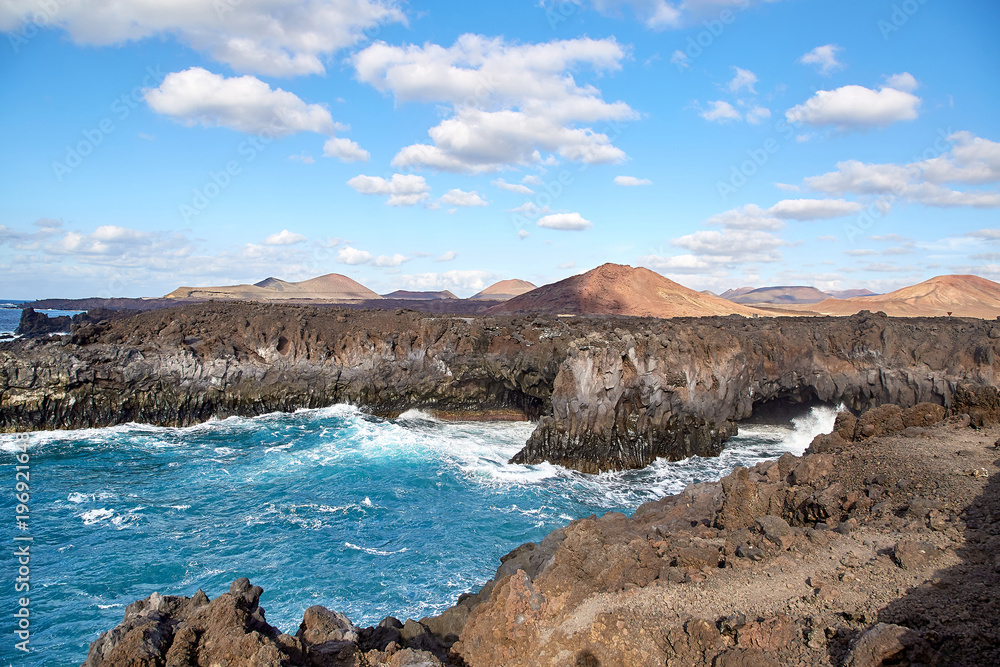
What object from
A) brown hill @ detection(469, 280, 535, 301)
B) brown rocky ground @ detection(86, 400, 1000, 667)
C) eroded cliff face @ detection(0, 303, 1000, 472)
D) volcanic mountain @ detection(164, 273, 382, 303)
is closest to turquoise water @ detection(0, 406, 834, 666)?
eroded cliff face @ detection(0, 303, 1000, 472)

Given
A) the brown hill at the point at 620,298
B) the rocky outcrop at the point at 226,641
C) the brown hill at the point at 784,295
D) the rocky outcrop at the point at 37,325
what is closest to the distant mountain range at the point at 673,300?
the brown hill at the point at 620,298

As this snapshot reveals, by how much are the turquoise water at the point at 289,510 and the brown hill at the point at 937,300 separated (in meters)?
54.4

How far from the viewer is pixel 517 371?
2538 centimetres

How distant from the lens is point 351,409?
25656 millimetres

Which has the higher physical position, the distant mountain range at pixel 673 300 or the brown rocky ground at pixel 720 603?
the distant mountain range at pixel 673 300

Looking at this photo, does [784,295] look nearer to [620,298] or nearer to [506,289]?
[506,289]

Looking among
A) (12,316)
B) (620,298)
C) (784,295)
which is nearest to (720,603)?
(620,298)

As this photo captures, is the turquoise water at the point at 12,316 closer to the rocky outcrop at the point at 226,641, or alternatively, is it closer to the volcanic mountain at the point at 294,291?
the volcanic mountain at the point at 294,291

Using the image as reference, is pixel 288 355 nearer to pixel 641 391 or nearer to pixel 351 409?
pixel 351 409


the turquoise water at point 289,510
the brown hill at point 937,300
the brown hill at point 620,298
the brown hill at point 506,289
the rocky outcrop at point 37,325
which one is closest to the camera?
the turquoise water at point 289,510

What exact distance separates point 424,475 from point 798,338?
63.4ft

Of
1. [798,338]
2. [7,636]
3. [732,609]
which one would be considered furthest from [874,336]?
[7,636]

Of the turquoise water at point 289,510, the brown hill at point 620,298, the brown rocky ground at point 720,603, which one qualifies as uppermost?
the brown hill at point 620,298

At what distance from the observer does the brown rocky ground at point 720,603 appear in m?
5.05
